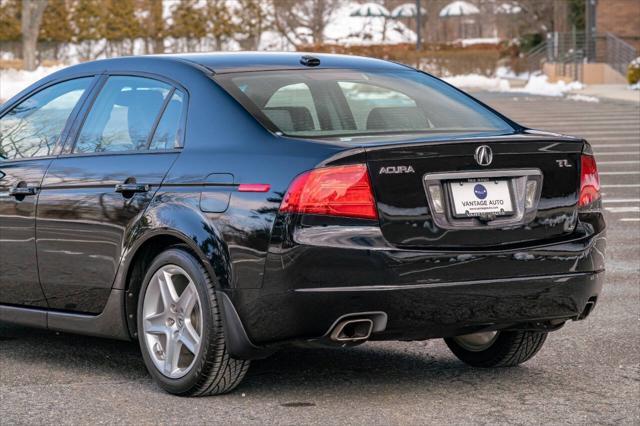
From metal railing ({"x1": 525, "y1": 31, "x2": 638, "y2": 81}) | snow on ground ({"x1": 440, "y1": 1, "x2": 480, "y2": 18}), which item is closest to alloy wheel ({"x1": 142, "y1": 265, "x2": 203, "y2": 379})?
metal railing ({"x1": 525, "y1": 31, "x2": 638, "y2": 81})

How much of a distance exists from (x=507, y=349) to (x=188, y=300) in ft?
5.01

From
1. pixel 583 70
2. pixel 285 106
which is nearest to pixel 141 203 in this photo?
pixel 285 106

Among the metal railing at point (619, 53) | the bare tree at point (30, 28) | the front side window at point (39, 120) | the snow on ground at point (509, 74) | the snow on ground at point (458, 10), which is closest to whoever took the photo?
the front side window at point (39, 120)

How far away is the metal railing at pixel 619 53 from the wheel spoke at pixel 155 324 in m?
43.8

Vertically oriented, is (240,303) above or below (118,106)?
below

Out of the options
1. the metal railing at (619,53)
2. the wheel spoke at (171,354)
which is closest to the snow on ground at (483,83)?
the metal railing at (619,53)

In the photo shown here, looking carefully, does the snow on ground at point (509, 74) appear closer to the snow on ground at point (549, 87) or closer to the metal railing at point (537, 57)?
the metal railing at point (537, 57)

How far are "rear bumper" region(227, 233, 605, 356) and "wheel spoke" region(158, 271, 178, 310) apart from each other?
458mm

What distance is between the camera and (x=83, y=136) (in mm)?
6609

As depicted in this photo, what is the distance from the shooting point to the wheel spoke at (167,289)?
5953 millimetres

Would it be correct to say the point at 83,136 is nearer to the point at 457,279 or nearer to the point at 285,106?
the point at 285,106

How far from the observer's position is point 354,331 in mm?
5473

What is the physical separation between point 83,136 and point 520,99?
3180 centimetres

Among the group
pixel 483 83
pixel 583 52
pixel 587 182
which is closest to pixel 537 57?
pixel 583 52
